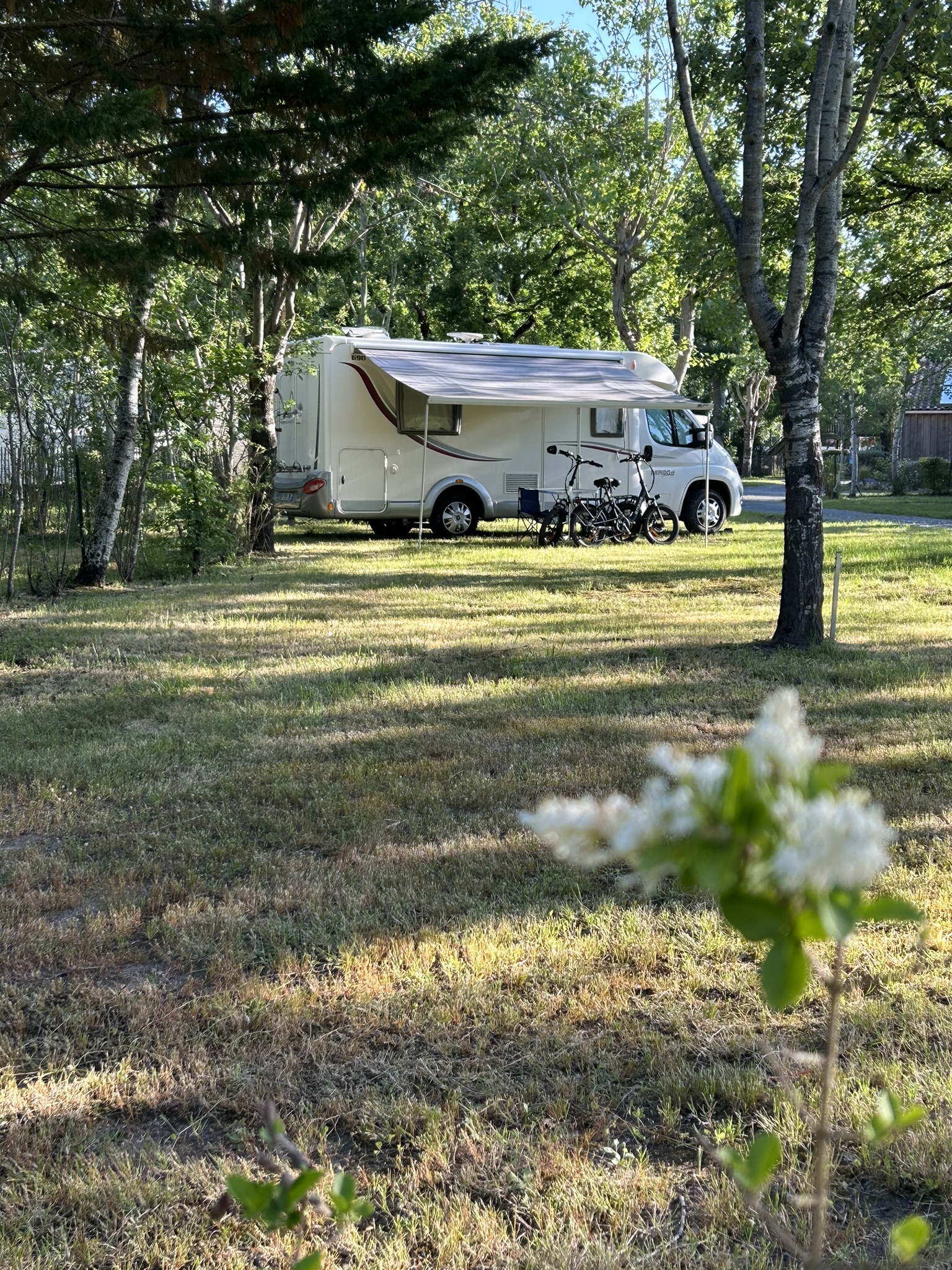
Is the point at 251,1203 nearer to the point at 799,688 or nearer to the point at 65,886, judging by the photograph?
the point at 65,886

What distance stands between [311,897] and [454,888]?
453 mm

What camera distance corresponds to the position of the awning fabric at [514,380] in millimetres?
14797

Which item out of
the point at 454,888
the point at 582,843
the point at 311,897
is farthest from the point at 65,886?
the point at 582,843

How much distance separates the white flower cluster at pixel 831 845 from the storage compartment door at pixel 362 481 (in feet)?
50.9

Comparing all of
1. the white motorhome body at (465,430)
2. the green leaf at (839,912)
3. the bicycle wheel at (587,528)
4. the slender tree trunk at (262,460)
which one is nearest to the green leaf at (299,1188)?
the green leaf at (839,912)

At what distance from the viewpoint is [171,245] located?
6.14 m

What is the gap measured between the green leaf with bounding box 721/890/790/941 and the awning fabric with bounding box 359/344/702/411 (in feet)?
44.6

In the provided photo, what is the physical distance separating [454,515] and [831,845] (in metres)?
16.5

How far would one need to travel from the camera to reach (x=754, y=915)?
28.8 inches

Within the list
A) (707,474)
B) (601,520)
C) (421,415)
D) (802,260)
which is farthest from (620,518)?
(802,260)

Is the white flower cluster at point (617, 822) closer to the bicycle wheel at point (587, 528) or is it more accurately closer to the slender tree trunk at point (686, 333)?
the bicycle wheel at point (587, 528)

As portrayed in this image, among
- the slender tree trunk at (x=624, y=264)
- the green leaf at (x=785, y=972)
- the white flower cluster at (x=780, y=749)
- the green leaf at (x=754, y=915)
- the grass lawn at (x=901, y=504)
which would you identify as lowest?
the green leaf at (x=785, y=972)

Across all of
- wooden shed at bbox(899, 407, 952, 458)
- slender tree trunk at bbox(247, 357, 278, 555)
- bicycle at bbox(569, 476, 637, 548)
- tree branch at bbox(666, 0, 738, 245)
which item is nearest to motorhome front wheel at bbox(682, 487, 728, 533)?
bicycle at bbox(569, 476, 637, 548)

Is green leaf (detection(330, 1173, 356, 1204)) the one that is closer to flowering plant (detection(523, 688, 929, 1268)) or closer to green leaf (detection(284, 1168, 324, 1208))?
green leaf (detection(284, 1168, 324, 1208))
